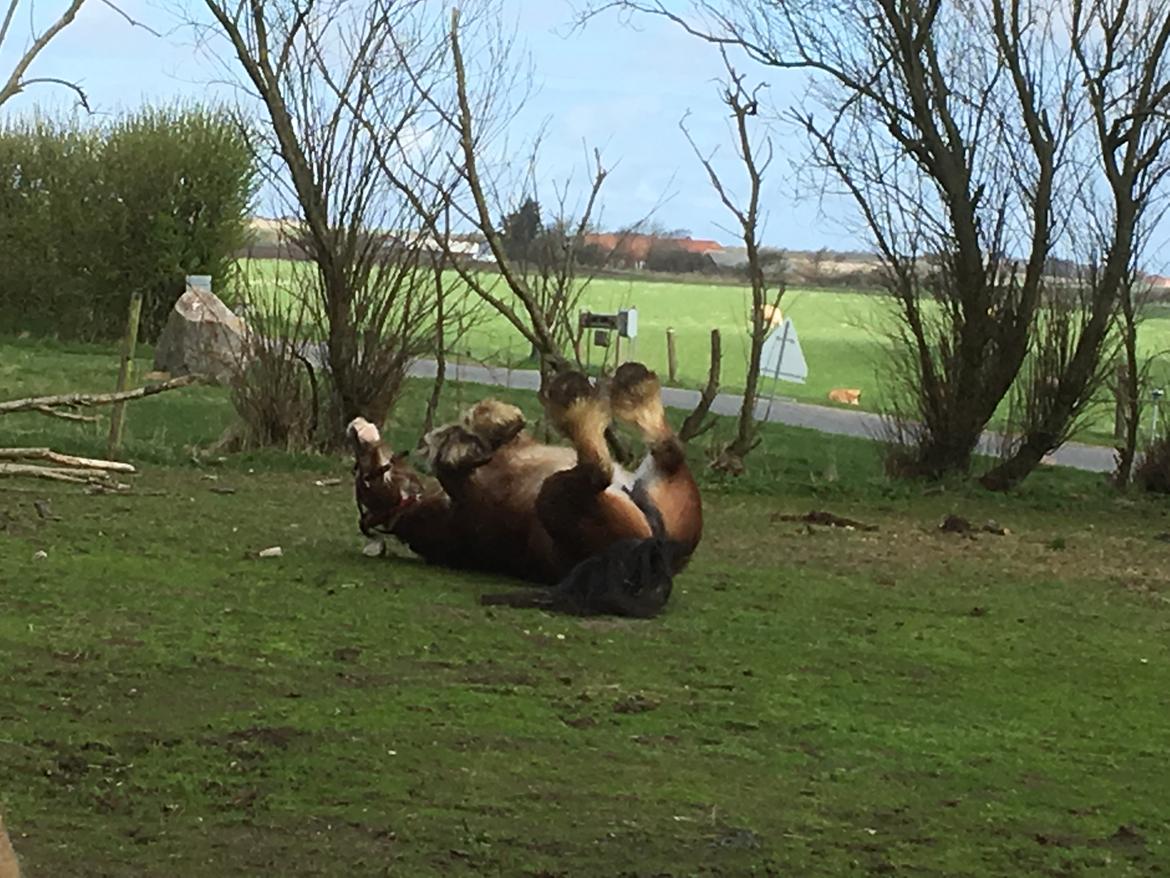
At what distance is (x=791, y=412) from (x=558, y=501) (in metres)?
25.7

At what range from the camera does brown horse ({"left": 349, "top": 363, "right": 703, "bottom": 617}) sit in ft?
24.3

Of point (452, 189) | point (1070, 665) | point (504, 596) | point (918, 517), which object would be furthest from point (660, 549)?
point (452, 189)

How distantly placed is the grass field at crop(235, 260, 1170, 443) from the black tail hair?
718 centimetres

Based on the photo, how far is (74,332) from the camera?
33000 millimetres

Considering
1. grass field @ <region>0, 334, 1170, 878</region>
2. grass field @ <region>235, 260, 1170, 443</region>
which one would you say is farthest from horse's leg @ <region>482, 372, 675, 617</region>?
grass field @ <region>235, 260, 1170, 443</region>

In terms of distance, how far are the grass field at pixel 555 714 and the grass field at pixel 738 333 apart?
598 centimetres

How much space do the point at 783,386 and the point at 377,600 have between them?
1365 inches

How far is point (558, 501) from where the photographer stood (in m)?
7.46

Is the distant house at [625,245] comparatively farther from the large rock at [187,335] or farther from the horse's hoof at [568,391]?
the large rock at [187,335]

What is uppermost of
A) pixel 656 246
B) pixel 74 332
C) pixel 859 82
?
pixel 859 82

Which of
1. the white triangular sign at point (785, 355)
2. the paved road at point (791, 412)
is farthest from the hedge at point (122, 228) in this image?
the white triangular sign at point (785, 355)

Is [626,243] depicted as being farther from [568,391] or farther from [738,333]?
[738,333]

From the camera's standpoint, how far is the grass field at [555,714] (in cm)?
424

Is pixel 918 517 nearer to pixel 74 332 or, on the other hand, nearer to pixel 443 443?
pixel 443 443
